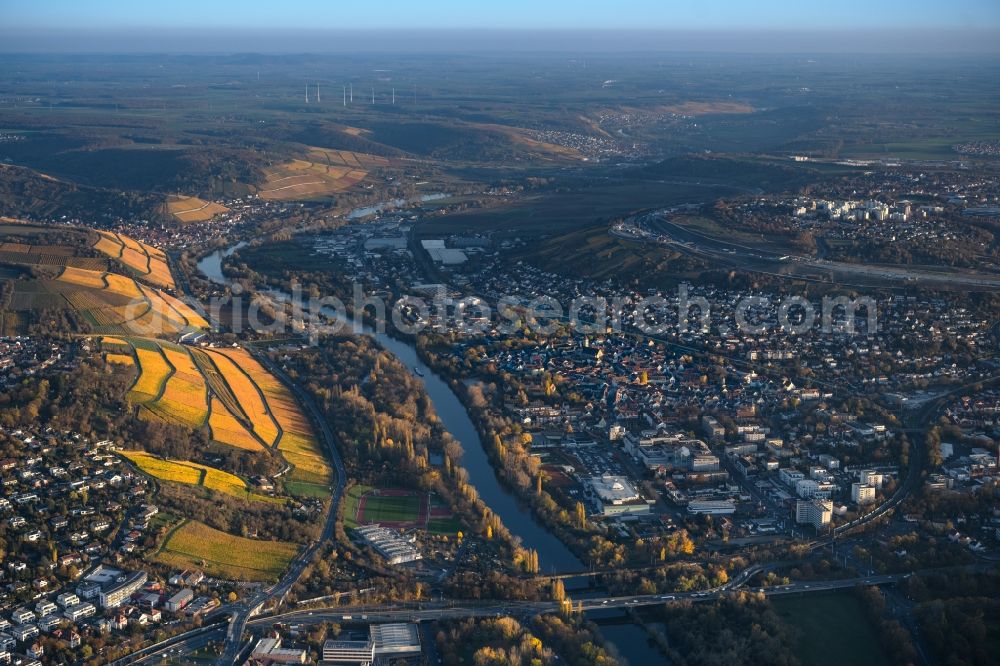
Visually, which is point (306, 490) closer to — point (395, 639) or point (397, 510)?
point (397, 510)

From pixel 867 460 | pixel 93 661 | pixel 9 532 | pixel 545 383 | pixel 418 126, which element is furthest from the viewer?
pixel 418 126

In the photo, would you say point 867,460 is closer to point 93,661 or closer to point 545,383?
point 545,383

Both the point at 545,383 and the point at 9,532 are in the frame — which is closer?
the point at 9,532

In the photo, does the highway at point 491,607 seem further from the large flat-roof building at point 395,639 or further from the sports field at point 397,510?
the sports field at point 397,510

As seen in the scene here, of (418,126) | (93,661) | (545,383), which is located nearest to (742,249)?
(545,383)

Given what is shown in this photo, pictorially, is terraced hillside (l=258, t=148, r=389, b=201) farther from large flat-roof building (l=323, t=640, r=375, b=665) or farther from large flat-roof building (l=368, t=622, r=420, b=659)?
large flat-roof building (l=323, t=640, r=375, b=665)

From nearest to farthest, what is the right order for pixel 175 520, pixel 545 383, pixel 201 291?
pixel 175 520
pixel 545 383
pixel 201 291

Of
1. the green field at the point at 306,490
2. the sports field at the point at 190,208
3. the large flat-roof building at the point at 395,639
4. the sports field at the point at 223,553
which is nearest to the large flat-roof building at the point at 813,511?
the large flat-roof building at the point at 395,639
